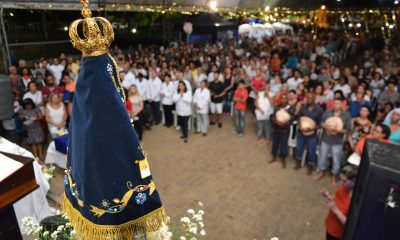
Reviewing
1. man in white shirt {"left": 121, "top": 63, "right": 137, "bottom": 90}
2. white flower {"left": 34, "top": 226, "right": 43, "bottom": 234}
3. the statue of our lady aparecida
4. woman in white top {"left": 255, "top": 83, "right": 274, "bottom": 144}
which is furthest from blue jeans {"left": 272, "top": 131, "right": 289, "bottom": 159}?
the statue of our lady aparecida

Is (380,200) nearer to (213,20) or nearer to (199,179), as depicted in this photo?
(199,179)

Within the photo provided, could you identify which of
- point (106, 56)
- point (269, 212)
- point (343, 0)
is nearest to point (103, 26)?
point (106, 56)

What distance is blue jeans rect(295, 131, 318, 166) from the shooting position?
23.2ft

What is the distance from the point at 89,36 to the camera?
1.71m

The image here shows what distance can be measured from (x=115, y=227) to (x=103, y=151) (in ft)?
1.46

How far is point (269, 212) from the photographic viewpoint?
5891 millimetres

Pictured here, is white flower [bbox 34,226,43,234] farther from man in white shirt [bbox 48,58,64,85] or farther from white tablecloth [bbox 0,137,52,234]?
man in white shirt [bbox 48,58,64,85]

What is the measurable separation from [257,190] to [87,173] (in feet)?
17.5

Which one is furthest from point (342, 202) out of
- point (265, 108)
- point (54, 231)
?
point (265, 108)

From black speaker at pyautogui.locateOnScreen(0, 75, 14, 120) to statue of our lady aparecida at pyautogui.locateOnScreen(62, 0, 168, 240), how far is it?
10.8 ft

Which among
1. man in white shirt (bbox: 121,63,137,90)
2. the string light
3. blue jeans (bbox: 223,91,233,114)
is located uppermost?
the string light

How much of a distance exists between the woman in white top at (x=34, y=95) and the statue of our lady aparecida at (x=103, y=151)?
6.95m

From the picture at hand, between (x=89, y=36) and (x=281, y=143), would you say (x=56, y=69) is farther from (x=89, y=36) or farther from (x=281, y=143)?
(x=89, y=36)

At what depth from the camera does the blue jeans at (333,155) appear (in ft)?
22.0
